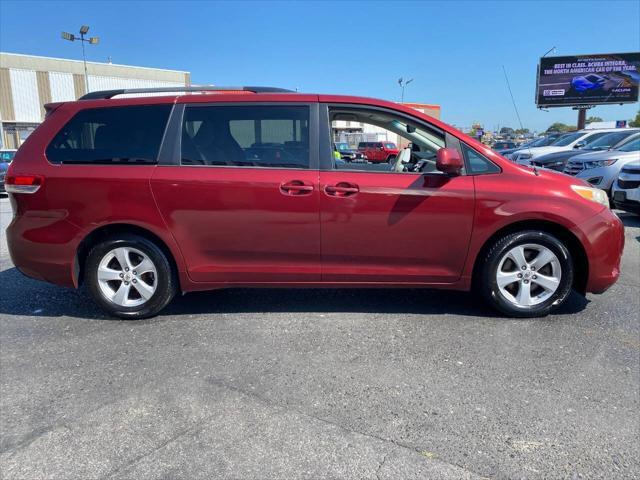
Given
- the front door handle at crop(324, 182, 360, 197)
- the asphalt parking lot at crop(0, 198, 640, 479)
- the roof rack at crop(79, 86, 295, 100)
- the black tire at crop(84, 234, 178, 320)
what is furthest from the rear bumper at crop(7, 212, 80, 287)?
the front door handle at crop(324, 182, 360, 197)

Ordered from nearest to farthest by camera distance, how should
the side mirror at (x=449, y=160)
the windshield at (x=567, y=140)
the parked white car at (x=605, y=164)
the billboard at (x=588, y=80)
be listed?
the side mirror at (x=449, y=160) → the parked white car at (x=605, y=164) → the windshield at (x=567, y=140) → the billboard at (x=588, y=80)

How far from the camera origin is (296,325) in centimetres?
402

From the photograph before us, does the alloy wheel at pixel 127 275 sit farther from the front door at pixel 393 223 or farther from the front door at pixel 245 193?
the front door at pixel 393 223

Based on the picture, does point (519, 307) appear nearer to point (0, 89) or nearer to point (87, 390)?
point (87, 390)

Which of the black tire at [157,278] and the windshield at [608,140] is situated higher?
the windshield at [608,140]

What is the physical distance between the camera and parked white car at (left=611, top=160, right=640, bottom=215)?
8.19 metres

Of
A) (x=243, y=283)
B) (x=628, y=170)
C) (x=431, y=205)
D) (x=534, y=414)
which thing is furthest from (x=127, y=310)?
(x=628, y=170)

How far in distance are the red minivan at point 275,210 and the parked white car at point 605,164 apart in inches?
262

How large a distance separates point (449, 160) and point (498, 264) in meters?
0.96

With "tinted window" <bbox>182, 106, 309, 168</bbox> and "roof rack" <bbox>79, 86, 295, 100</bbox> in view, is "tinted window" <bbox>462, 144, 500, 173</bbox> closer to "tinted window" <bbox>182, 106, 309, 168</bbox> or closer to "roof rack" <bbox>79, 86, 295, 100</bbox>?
"tinted window" <bbox>182, 106, 309, 168</bbox>

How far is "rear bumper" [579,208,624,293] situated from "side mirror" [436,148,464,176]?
1.14m

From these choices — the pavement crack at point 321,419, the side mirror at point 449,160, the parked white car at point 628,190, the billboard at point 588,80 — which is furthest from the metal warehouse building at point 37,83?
the pavement crack at point 321,419

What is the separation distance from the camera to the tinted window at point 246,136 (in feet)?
13.1

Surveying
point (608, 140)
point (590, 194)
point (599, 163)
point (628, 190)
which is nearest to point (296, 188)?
point (590, 194)
